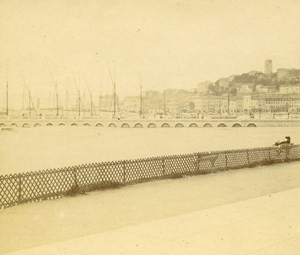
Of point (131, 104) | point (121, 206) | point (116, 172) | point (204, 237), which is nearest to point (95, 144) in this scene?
point (116, 172)

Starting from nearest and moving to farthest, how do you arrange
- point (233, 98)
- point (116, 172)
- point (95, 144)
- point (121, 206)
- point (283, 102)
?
1. point (121, 206)
2. point (116, 172)
3. point (95, 144)
4. point (283, 102)
5. point (233, 98)

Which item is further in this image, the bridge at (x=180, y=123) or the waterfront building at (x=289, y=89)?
the waterfront building at (x=289, y=89)

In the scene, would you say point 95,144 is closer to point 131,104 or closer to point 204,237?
point 131,104

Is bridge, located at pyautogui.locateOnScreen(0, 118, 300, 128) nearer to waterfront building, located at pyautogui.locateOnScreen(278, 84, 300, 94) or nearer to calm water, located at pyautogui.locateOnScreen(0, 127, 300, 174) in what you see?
calm water, located at pyautogui.locateOnScreen(0, 127, 300, 174)

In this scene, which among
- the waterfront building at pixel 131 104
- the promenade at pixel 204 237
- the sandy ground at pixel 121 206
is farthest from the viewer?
the waterfront building at pixel 131 104

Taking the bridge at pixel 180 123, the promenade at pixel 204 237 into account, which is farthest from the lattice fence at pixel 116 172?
the bridge at pixel 180 123

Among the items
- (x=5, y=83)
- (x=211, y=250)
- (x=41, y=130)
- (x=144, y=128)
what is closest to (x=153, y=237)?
(x=211, y=250)

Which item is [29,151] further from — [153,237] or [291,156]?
[153,237]

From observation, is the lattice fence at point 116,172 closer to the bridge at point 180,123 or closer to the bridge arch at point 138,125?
the bridge at point 180,123
